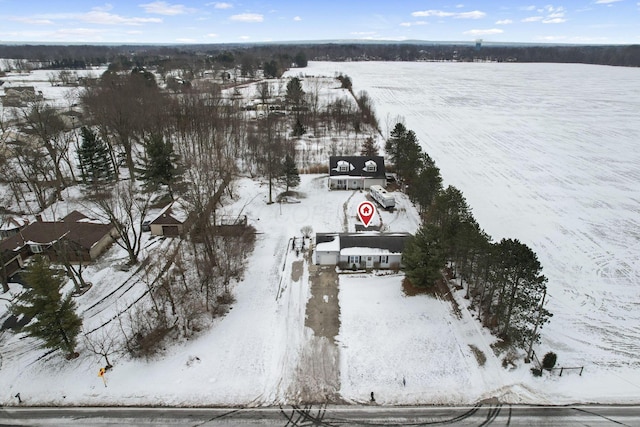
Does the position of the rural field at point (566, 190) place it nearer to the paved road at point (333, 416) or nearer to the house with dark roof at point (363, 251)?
the paved road at point (333, 416)

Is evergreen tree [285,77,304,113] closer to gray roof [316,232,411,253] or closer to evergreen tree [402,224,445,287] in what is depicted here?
gray roof [316,232,411,253]

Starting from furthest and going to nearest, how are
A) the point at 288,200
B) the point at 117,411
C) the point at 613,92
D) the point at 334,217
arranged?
the point at 613,92
the point at 288,200
the point at 334,217
the point at 117,411

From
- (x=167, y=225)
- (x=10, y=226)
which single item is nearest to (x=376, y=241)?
(x=167, y=225)

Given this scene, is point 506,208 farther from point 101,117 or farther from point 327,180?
point 101,117

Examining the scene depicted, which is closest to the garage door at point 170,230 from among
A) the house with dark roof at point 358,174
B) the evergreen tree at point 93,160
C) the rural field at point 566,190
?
the evergreen tree at point 93,160

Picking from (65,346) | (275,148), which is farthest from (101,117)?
(65,346)

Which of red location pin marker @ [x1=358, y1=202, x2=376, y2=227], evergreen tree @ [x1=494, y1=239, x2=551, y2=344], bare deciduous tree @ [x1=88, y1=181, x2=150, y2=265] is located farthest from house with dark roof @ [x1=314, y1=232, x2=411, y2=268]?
bare deciduous tree @ [x1=88, y1=181, x2=150, y2=265]
